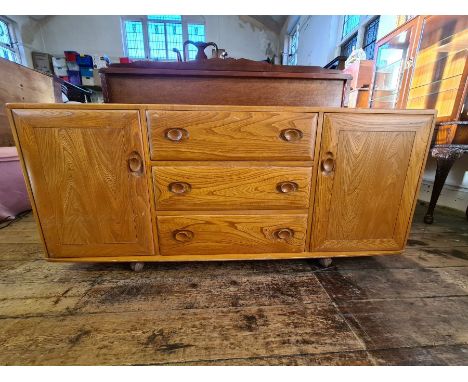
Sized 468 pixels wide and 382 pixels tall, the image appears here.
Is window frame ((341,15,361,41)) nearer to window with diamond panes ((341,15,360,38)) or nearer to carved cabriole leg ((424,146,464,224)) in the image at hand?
window with diamond panes ((341,15,360,38))

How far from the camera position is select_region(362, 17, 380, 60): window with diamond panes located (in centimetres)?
220

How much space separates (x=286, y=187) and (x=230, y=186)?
0.20 metres

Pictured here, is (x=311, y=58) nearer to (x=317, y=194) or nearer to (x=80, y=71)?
(x=317, y=194)

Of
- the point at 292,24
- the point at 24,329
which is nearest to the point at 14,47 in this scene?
the point at 292,24

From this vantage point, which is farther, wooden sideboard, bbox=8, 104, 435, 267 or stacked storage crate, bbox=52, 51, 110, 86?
stacked storage crate, bbox=52, 51, 110, 86

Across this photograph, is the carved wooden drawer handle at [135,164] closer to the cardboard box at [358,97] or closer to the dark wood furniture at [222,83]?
the dark wood furniture at [222,83]

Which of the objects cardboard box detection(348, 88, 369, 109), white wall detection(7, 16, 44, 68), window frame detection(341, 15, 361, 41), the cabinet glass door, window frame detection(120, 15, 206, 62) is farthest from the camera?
window frame detection(120, 15, 206, 62)

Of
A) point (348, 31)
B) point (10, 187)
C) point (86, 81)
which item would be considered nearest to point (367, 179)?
point (10, 187)

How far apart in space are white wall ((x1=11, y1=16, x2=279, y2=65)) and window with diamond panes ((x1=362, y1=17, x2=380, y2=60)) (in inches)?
136

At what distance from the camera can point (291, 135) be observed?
70cm

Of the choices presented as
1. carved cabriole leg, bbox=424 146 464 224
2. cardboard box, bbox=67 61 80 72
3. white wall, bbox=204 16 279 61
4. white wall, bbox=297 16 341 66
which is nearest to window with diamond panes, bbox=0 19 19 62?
cardboard box, bbox=67 61 80 72

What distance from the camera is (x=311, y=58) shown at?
140 inches

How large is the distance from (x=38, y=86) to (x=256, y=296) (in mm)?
2746

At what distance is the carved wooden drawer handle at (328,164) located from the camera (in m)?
0.72
